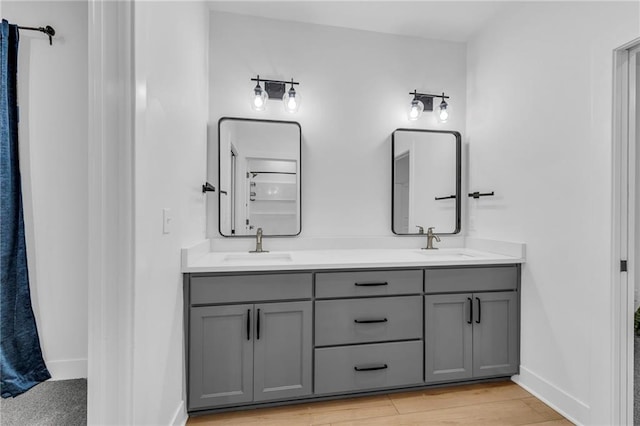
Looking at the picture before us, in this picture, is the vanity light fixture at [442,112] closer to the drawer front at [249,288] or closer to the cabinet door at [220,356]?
the drawer front at [249,288]

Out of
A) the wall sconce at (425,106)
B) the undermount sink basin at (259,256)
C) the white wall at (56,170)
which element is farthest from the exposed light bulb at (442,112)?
the white wall at (56,170)

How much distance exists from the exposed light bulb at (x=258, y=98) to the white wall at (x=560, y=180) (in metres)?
1.72

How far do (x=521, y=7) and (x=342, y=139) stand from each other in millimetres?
1487

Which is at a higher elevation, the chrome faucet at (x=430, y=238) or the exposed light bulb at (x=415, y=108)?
the exposed light bulb at (x=415, y=108)

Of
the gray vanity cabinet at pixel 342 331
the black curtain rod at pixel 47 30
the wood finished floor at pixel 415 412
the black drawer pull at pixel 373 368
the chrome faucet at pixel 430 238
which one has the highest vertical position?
the black curtain rod at pixel 47 30

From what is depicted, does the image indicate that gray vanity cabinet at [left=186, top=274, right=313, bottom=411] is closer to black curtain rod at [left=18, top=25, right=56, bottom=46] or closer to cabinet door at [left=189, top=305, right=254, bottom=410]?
cabinet door at [left=189, top=305, right=254, bottom=410]

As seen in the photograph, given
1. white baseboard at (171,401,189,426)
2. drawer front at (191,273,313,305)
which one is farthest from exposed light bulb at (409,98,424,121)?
white baseboard at (171,401,189,426)

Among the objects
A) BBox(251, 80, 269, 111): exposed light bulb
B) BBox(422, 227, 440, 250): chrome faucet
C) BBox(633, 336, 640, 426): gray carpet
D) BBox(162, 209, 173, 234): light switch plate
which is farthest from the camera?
BBox(422, 227, 440, 250): chrome faucet

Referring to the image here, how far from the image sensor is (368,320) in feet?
6.16

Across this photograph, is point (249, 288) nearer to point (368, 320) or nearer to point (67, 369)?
point (368, 320)

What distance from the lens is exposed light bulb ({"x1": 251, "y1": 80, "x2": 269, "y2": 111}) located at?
2301 millimetres

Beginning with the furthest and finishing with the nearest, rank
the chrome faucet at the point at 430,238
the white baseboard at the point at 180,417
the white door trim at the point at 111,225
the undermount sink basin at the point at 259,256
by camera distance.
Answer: the chrome faucet at the point at 430,238
the undermount sink basin at the point at 259,256
the white baseboard at the point at 180,417
the white door trim at the point at 111,225

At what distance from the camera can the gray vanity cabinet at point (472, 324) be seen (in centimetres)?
197

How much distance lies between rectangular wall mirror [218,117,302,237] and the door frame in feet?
6.00
